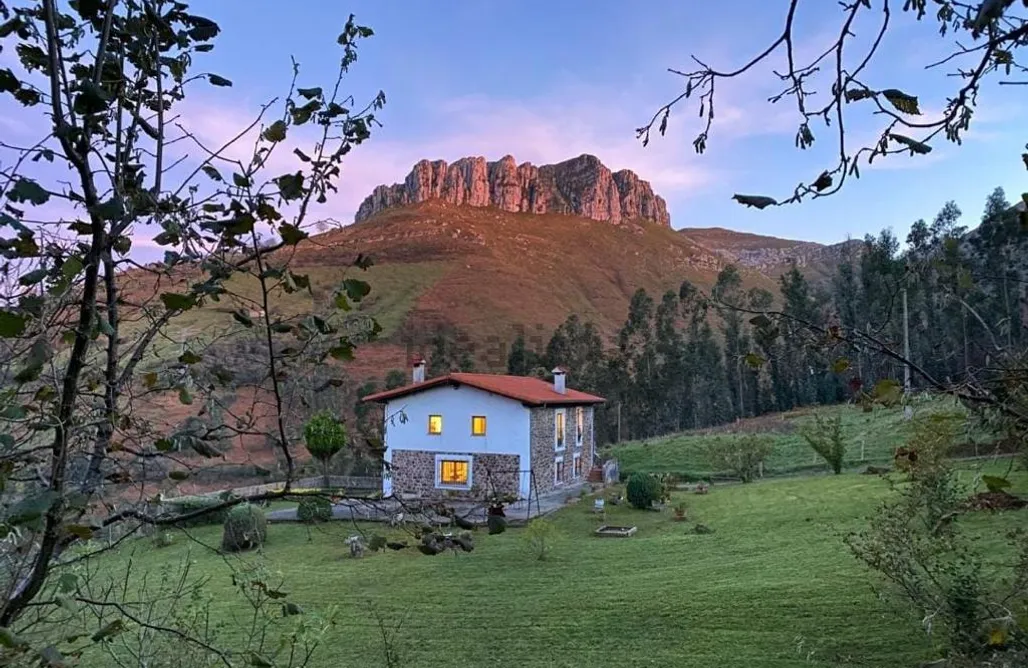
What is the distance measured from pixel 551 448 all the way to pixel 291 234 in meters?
22.7

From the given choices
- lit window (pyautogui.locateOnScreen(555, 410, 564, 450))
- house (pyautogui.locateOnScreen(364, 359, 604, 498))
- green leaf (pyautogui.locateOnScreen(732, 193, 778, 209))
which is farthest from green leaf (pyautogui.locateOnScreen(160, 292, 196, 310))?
lit window (pyautogui.locateOnScreen(555, 410, 564, 450))

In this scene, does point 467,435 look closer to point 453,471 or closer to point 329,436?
point 453,471

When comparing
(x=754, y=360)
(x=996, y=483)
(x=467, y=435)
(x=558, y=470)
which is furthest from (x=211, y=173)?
(x=558, y=470)

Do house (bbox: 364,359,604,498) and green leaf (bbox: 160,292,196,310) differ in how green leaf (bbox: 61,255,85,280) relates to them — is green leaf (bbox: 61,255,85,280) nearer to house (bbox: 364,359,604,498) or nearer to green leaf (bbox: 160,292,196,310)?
green leaf (bbox: 160,292,196,310)

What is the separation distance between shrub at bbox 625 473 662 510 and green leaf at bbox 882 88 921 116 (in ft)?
60.5

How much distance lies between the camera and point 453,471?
71.8 feet

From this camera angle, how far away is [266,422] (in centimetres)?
159

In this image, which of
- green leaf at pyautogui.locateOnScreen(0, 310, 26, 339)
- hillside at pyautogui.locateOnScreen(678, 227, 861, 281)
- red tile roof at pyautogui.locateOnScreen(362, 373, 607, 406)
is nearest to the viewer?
green leaf at pyautogui.locateOnScreen(0, 310, 26, 339)

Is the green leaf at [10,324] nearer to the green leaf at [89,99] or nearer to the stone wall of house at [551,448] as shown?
the green leaf at [89,99]

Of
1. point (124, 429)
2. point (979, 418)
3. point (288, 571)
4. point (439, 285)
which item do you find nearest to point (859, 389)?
point (979, 418)

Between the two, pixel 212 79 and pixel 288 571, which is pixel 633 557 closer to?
pixel 288 571

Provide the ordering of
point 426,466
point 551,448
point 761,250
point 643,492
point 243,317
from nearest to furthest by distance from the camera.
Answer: point 243,317
point 643,492
point 426,466
point 551,448
point 761,250

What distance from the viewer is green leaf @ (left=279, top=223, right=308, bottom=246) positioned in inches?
42.0

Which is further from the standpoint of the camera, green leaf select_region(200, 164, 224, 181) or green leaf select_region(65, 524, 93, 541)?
green leaf select_region(200, 164, 224, 181)
